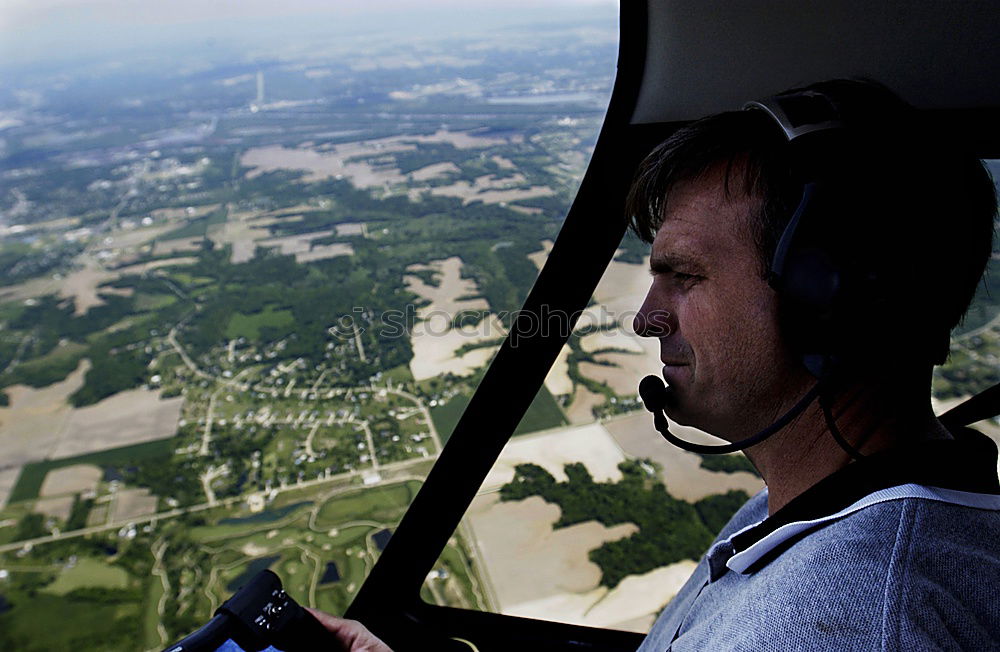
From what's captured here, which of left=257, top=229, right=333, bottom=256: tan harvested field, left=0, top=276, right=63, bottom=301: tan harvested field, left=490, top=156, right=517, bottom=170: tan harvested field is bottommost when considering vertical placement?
left=0, top=276, right=63, bottom=301: tan harvested field

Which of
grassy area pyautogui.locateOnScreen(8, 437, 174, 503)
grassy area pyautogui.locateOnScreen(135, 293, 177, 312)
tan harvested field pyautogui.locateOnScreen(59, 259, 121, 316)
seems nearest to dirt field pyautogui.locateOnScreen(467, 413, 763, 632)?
→ grassy area pyautogui.locateOnScreen(8, 437, 174, 503)

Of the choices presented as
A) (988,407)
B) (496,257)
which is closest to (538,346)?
(988,407)

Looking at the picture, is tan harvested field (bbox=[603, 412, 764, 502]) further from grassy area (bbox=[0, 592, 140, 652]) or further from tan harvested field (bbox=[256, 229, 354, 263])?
tan harvested field (bbox=[256, 229, 354, 263])

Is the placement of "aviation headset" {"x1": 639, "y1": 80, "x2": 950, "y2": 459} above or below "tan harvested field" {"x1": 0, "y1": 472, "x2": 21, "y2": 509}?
above

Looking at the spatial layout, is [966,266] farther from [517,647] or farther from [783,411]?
[517,647]

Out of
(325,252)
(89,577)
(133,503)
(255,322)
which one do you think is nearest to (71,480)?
(133,503)

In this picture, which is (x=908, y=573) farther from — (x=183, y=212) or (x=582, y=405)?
(x=183, y=212)
